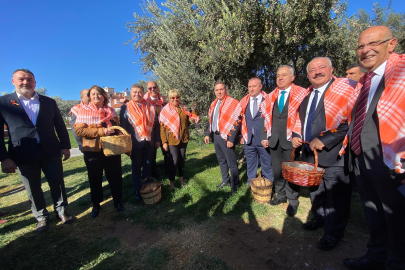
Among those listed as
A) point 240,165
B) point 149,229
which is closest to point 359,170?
point 149,229

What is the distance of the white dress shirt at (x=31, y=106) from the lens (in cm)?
298

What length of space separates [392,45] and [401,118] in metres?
0.69

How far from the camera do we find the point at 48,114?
125 inches

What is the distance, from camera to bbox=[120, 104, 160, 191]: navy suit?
3.73 meters

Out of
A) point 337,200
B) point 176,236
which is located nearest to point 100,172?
point 176,236

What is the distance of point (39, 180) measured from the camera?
126 inches

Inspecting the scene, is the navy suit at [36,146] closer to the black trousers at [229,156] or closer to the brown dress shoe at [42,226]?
the brown dress shoe at [42,226]

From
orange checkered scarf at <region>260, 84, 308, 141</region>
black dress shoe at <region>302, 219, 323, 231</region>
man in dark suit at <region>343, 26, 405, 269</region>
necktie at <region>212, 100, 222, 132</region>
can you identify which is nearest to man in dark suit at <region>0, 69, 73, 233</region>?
necktie at <region>212, 100, 222, 132</region>

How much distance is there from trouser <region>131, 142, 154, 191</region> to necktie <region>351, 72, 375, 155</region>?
3259 millimetres

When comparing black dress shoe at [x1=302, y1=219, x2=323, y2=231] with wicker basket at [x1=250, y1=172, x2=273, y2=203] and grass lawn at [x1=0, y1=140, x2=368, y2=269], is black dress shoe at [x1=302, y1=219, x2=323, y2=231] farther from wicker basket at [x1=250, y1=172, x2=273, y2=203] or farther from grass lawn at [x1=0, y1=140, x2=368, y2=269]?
wicker basket at [x1=250, y1=172, x2=273, y2=203]

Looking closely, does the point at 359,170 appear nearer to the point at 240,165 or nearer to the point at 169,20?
the point at 240,165

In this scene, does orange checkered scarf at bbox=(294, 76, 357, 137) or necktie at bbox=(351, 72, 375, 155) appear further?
orange checkered scarf at bbox=(294, 76, 357, 137)

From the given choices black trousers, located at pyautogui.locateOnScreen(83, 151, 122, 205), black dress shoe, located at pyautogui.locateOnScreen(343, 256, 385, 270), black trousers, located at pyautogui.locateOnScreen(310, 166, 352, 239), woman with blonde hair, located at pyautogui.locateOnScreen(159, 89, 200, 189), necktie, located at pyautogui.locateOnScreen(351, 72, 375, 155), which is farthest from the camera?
woman with blonde hair, located at pyautogui.locateOnScreen(159, 89, 200, 189)

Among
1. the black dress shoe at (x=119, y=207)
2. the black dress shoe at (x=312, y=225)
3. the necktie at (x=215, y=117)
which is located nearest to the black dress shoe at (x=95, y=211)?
the black dress shoe at (x=119, y=207)
